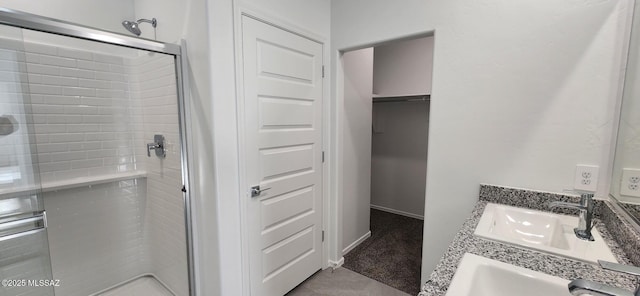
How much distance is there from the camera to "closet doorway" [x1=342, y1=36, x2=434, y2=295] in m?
2.50

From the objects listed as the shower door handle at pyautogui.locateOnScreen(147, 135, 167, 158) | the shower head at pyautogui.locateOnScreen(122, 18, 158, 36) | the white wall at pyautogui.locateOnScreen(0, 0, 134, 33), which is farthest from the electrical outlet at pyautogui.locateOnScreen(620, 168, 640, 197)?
the white wall at pyautogui.locateOnScreen(0, 0, 134, 33)

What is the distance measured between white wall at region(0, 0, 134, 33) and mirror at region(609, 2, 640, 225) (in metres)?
A: 3.29

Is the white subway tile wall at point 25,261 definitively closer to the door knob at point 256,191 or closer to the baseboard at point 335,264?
the door knob at point 256,191

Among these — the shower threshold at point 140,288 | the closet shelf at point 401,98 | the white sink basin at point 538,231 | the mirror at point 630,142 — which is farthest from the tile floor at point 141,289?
the closet shelf at point 401,98

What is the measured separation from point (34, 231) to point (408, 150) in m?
3.62

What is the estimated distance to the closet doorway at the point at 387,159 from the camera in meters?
2.50

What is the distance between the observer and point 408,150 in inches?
139

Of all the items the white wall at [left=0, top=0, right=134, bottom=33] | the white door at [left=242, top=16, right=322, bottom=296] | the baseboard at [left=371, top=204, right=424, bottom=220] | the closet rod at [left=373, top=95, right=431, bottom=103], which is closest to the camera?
the white door at [left=242, top=16, right=322, bottom=296]

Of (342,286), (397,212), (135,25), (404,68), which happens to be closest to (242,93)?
(135,25)

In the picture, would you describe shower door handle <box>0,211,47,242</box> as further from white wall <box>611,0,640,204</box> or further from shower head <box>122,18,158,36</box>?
white wall <box>611,0,640,204</box>

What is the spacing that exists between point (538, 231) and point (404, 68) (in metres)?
2.60

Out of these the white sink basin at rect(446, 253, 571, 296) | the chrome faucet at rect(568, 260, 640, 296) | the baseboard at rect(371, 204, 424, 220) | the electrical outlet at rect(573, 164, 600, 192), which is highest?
the electrical outlet at rect(573, 164, 600, 192)

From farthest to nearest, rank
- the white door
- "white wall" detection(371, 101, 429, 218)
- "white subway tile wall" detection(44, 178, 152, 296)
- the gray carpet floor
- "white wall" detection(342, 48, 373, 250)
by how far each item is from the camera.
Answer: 1. "white wall" detection(371, 101, 429, 218)
2. "white wall" detection(342, 48, 373, 250)
3. the gray carpet floor
4. "white subway tile wall" detection(44, 178, 152, 296)
5. the white door

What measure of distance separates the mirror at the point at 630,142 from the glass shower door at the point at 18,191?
315 cm
